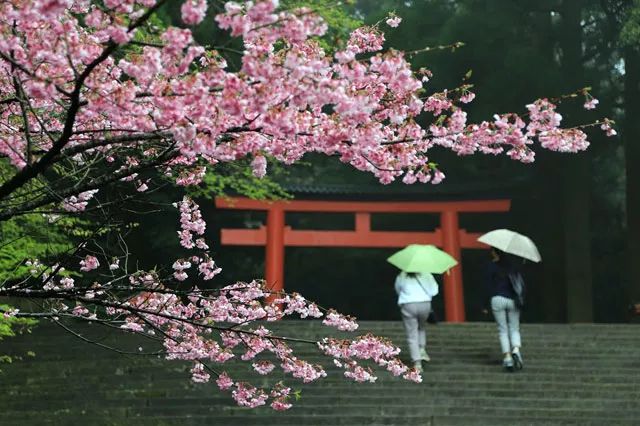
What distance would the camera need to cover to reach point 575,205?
18.7 m

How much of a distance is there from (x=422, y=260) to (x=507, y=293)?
1032 mm

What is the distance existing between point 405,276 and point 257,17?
7.36 metres

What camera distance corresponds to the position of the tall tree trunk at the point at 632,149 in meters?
18.0

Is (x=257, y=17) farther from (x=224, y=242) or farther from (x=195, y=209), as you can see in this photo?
(x=224, y=242)

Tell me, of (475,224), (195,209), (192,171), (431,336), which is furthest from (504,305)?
(475,224)

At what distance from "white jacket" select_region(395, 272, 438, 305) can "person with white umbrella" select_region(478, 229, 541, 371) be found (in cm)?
66

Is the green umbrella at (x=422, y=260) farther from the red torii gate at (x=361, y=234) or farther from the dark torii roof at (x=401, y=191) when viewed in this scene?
the dark torii roof at (x=401, y=191)

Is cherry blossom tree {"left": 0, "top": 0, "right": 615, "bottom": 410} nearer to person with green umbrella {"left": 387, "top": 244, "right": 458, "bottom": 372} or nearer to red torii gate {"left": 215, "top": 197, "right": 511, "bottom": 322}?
person with green umbrella {"left": 387, "top": 244, "right": 458, "bottom": 372}

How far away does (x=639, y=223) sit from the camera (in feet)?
60.1

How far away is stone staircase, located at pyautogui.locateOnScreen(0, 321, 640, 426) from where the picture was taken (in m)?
9.60

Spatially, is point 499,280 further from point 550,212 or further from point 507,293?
point 550,212

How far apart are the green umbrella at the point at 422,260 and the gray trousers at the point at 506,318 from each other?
2.24ft

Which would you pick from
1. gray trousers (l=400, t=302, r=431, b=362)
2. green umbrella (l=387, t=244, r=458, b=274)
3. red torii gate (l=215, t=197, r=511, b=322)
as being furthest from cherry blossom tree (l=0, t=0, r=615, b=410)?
red torii gate (l=215, t=197, r=511, b=322)

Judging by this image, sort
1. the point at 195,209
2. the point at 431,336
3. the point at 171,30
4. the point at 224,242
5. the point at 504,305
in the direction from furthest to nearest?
the point at 224,242 → the point at 431,336 → the point at 504,305 → the point at 195,209 → the point at 171,30
